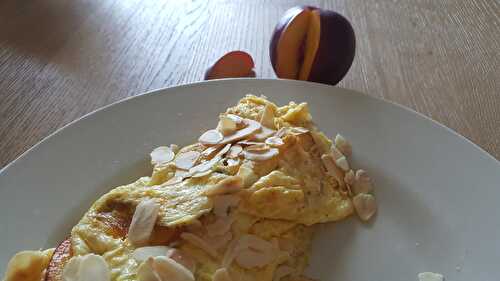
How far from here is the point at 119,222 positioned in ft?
3.20

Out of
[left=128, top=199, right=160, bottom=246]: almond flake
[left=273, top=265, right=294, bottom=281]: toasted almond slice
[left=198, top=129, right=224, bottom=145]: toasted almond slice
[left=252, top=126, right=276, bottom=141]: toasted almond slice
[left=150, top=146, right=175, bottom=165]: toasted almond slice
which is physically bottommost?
[left=273, top=265, right=294, bottom=281]: toasted almond slice

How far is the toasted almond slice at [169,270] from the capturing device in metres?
0.84

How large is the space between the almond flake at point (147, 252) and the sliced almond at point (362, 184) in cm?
52

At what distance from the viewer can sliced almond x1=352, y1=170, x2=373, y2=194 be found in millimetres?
1180

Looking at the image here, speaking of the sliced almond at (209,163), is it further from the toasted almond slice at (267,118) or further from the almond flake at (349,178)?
the almond flake at (349,178)

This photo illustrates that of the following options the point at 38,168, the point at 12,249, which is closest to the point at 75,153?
the point at 38,168

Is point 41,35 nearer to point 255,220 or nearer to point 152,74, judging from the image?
point 152,74

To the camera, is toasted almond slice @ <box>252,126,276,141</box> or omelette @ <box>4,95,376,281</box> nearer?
omelette @ <box>4,95,376,281</box>

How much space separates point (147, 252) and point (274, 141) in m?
0.40

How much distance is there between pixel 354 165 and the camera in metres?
1.24

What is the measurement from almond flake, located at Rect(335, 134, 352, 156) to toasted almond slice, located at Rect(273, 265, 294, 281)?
1.20 ft

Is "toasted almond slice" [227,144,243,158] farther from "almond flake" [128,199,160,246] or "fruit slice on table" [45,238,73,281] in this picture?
"fruit slice on table" [45,238,73,281]

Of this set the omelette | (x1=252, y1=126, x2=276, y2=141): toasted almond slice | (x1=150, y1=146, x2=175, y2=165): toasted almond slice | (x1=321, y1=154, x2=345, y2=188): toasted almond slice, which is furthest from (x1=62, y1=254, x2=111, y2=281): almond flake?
(x1=321, y1=154, x2=345, y2=188): toasted almond slice

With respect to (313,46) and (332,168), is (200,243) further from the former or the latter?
(313,46)
